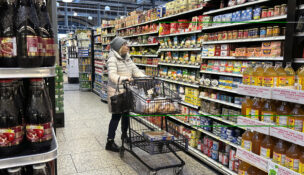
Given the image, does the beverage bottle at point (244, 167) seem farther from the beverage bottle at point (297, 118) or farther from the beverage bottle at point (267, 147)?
the beverage bottle at point (297, 118)

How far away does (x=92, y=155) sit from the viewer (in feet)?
13.4

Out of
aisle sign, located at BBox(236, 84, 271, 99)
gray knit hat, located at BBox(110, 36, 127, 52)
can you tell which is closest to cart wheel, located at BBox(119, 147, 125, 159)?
gray knit hat, located at BBox(110, 36, 127, 52)

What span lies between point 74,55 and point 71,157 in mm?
9600

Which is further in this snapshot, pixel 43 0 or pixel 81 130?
pixel 81 130

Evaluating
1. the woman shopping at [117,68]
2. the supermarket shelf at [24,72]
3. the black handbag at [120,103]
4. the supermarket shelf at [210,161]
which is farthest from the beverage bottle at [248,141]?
the woman shopping at [117,68]

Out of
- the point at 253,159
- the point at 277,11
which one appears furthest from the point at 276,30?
the point at 253,159

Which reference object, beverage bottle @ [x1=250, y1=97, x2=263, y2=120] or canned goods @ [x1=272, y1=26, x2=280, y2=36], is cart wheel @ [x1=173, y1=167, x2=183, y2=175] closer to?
beverage bottle @ [x1=250, y1=97, x2=263, y2=120]

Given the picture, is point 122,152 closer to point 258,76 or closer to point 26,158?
point 258,76

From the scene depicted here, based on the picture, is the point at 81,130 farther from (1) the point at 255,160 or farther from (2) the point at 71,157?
(1) the point at 255,160

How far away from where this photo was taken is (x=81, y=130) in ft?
17.5

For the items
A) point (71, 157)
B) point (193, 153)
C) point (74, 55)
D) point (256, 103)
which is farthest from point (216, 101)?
point (74, 55)

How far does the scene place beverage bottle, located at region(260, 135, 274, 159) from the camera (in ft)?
7.20

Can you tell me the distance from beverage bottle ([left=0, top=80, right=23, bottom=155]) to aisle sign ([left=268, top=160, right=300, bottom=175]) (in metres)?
1.87

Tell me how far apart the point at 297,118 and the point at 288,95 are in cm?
19
